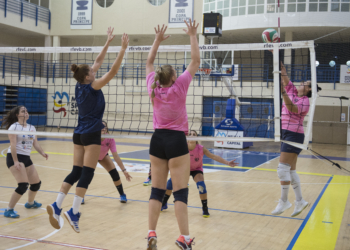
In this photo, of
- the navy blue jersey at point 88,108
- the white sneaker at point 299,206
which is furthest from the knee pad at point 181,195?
the white sneaker at point 299,206

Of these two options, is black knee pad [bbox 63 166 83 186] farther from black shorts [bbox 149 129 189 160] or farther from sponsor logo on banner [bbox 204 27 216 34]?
sponsor logo on banner [bbox 204 27 216 34]

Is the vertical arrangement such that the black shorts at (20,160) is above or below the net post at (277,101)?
below

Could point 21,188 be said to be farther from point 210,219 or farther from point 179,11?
point 179,11

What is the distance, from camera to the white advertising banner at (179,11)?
1923 centimetres

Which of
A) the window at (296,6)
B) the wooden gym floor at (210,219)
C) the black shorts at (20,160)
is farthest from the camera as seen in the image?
the window at (296,6)

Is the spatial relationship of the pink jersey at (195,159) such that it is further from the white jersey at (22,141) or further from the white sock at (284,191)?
the white jersey at (22,141)

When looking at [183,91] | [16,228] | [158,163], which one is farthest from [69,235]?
[183,91]

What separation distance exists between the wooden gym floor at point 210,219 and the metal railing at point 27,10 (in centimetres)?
1366

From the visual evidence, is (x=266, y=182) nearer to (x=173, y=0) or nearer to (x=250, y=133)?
(x=250, y=133)

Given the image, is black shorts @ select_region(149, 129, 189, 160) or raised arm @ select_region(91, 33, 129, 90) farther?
raised arm @ select_region(91, 33, 129, 90)

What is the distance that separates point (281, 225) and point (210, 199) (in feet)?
5.01

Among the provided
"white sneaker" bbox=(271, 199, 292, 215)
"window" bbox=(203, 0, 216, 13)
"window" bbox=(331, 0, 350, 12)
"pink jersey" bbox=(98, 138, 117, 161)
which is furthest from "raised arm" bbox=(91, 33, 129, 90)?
"window" bbox=(203, 0, 216, 13)

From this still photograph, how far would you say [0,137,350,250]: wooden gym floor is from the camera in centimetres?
374

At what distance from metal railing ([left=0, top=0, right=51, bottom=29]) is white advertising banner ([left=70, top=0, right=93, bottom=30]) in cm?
163
